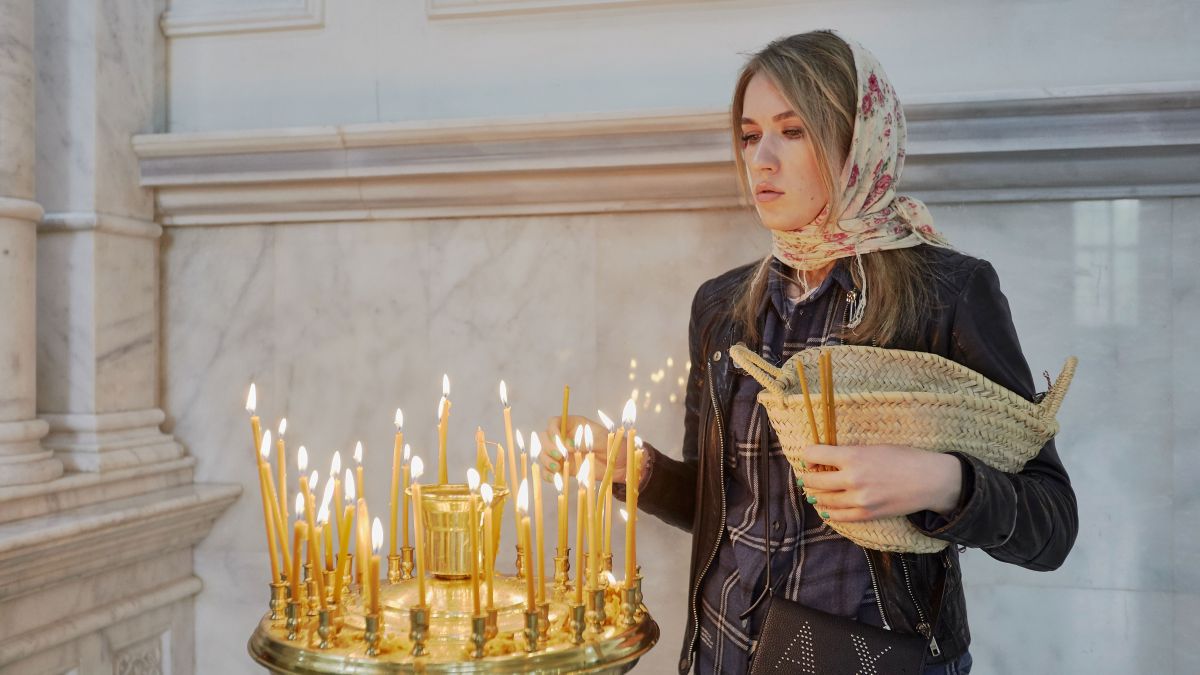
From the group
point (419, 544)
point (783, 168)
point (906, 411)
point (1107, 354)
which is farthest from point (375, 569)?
point (1107, 354)

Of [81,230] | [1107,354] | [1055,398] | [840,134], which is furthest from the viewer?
[81,230]

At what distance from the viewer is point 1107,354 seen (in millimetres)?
1902

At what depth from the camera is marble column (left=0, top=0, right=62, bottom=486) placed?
1923 millimetres

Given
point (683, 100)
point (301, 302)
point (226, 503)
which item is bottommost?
point (226, 503)

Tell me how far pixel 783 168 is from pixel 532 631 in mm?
742

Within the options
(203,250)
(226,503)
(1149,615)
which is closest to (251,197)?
(203,250)

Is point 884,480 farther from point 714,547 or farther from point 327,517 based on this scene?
point 327,517

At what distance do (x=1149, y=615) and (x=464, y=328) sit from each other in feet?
5.12

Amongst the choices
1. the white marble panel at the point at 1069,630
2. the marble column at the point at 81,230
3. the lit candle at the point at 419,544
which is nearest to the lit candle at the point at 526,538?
Answer: the lit candle at the point at 419,544

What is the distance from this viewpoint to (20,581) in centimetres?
180

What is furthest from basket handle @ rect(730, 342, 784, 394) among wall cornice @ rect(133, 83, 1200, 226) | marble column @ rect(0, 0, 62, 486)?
marble column @ rect(0, 0, 62, 486)

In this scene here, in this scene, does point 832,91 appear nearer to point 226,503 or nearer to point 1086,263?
point 1086,263

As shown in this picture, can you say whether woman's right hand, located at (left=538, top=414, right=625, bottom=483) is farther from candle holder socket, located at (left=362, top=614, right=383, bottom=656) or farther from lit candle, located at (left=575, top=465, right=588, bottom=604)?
candle holder socket, located at (left=362, top=614, right=383, bottom=656)

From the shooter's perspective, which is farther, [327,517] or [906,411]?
[327,517]
